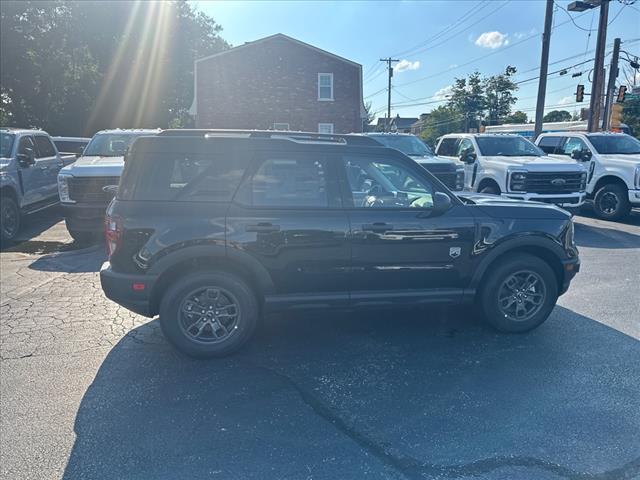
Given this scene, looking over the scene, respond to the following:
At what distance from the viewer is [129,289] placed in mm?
3848

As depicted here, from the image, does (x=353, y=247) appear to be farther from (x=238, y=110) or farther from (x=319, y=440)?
(x=238, y=110)

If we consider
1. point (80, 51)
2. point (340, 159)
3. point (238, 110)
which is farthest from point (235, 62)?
point (340, 159)

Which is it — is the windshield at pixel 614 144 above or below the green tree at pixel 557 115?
below

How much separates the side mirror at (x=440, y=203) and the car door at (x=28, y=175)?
8393 millimetres

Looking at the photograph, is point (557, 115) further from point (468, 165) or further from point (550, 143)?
point (468, 165)

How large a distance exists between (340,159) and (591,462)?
283cm

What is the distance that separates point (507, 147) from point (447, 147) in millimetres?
1634

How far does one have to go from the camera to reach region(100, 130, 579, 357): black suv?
3.84m

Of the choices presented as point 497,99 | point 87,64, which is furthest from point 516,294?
point 497,99

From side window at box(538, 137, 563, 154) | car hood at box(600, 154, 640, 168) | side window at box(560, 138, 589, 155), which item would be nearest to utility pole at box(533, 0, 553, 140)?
side window at box(538, 137, 563, 154)

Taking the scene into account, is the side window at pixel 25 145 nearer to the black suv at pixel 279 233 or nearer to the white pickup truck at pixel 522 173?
the black suv at pixel 279 233

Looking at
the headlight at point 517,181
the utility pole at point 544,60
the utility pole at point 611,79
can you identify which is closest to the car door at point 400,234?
the headlight at point 517,181

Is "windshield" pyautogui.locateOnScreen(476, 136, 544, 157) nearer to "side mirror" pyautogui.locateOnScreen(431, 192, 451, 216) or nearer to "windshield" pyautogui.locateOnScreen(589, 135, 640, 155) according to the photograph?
"windshield" pyautogui.locateOnScreen(589, 135, 640, 155)

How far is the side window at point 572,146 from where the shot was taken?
11.4 meters
